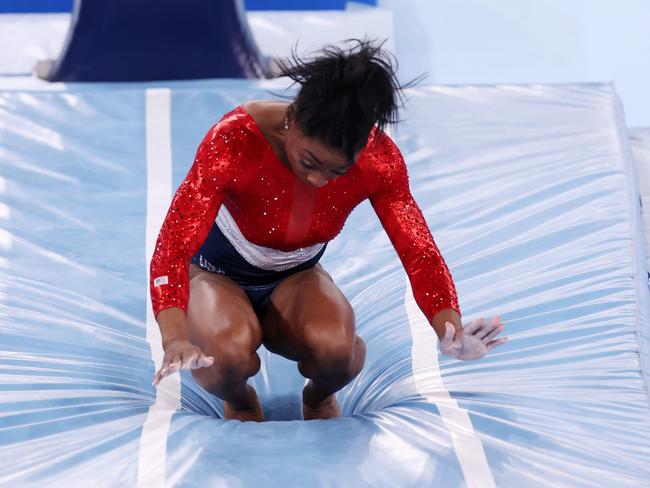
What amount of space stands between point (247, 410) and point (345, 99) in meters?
0.63

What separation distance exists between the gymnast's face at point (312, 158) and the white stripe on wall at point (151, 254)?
0.47 m

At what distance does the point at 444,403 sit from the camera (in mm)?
1730

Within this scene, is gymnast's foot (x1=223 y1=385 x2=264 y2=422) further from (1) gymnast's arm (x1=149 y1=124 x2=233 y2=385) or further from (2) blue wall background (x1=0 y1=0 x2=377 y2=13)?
(2) blue wall background (x1=0 y1=0 x2=377 y2=13)

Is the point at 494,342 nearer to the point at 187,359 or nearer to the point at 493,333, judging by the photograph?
the point at 493,333

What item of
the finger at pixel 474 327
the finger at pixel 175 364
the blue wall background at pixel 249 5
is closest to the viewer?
the finger at pixel 175 364

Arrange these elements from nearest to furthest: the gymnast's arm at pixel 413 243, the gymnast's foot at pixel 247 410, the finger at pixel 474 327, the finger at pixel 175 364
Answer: the finger at pixel 175 364, the finger at pixel 474 327, the gymnast's arm at pixel 413 243, the gymnast's foot at pixel 247 410

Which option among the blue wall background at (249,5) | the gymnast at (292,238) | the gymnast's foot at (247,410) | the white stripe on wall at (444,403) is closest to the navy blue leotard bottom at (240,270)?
the gymnast at (292,238)

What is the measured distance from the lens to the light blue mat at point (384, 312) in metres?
1.58

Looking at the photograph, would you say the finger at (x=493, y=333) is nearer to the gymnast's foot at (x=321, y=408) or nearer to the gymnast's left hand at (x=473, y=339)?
the gymnast's left hand at (x=473, y=339)

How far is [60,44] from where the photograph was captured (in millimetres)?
3252

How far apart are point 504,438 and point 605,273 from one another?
0.58 meters

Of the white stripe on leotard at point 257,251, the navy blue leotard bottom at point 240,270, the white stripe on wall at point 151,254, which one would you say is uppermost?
the white stripe on leotard at point 257,251

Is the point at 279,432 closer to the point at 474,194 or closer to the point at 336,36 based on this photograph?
the point at 474,194

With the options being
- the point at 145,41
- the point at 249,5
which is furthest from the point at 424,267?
the point at 249,5
